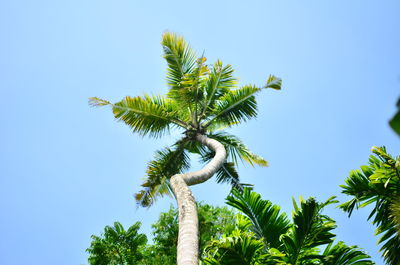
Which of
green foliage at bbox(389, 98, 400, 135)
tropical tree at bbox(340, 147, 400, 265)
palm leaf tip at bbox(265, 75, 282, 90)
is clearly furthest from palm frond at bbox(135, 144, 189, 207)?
green foliage at bbox(389, 98, 400, 135)

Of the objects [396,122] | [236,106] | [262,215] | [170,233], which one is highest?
[236,106]

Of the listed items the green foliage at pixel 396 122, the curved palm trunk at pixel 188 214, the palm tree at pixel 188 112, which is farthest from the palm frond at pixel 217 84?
the green foliage at pixel 396 122

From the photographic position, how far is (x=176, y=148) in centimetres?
1154

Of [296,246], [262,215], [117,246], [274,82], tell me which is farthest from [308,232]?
[117,246]

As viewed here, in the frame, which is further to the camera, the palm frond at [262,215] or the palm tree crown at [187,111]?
the palm tree crown at [187,111]

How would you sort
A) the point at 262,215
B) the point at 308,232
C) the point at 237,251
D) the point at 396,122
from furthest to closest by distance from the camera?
1. the point at 262,215
2. the point at 308,232
3. the point at 237,251
4. the point at 396,122

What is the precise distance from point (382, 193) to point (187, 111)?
651 cm

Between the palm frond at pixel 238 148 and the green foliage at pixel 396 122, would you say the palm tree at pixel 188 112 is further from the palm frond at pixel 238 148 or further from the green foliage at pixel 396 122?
the green foliage at pixel 396 122

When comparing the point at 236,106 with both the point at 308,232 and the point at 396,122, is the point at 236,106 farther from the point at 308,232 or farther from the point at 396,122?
the point at 396,122

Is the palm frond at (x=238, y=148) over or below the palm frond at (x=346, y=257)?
over

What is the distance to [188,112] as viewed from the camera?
12.0 m

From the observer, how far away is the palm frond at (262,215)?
6.65 m

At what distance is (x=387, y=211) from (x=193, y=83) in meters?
6.19

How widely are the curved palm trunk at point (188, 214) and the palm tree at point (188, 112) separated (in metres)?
1.52
